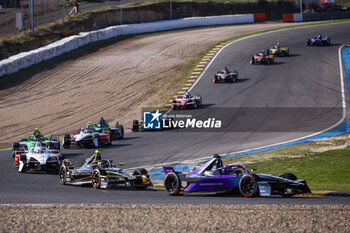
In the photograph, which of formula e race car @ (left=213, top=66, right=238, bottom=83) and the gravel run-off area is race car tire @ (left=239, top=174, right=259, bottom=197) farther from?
formula e race car @ (left=213, top=66, right=238, bottom=83)

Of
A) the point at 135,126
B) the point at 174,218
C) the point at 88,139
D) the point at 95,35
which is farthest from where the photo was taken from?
the point at 95,35

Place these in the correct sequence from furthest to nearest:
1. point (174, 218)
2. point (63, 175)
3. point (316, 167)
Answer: point (316, 167), point (63, 175), point (174, 218)

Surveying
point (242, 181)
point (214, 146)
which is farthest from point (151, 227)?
point (214, 146)

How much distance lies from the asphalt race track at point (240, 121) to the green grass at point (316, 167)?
2.61 meters

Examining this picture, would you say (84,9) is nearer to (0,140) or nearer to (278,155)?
(0,140)

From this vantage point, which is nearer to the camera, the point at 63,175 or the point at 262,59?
the point at 63,175

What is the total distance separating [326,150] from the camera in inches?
965

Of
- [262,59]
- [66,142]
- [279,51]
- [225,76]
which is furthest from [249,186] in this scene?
[279,51]

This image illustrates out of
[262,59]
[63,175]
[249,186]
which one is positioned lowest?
[63,175]

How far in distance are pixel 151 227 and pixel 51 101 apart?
28.9 m

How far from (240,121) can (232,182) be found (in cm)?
1751

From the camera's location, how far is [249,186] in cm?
1602

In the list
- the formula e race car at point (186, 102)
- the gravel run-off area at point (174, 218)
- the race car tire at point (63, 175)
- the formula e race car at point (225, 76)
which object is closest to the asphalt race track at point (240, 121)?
the race car tire at point (63, 175)

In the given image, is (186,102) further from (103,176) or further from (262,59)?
(103,176)
